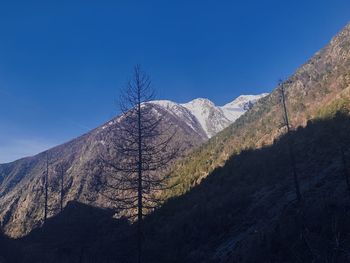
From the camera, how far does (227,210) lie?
31688 millimetres

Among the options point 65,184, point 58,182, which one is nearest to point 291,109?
point 58,182

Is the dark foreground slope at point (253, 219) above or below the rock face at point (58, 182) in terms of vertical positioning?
below

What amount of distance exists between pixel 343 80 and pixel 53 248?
161 feet

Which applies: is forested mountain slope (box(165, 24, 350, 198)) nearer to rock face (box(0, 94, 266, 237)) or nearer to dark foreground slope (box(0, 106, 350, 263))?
dark foreground slope (box(0, 106, 350, 263))

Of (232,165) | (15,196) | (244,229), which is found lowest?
(244,229)

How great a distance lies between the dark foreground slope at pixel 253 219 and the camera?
48.9 feet

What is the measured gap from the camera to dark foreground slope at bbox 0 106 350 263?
48.9 ft

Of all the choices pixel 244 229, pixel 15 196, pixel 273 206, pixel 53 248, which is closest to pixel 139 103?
pixel 244 229

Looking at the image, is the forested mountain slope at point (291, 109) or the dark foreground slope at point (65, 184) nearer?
the forested mountain slope at point (291, 109)

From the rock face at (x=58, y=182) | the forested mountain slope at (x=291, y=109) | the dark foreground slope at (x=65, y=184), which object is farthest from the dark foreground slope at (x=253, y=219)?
the dark foreground slope at (x=65, y=184)

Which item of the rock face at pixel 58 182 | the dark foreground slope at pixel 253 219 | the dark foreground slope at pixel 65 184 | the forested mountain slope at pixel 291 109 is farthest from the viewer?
the rock face at pixel 58 182

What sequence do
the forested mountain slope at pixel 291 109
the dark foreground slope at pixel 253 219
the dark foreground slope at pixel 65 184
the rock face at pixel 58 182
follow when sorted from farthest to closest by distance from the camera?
1. the rock face at pixel 58 182
2. the dark foreground slope at pixel 65 184
3. the forested mountain slope at pixel 291 109
4. the dark foreground slope at pixel 253 219

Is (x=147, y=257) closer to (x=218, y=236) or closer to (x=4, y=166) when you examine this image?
(x=218, y=236)

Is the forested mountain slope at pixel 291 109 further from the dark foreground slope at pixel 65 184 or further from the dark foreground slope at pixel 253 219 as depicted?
the dark foreground slope at pixel 65 184
